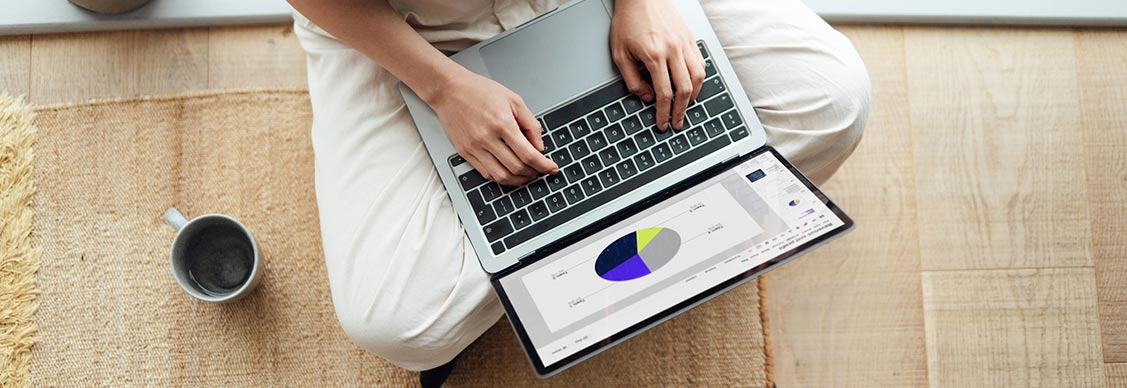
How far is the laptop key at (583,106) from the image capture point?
2.75 ft

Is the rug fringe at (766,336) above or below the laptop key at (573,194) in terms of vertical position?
below

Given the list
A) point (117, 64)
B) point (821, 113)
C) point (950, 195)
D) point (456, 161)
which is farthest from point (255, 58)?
point (950, 195)

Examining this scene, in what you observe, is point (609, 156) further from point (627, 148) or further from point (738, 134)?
point (738, 134)

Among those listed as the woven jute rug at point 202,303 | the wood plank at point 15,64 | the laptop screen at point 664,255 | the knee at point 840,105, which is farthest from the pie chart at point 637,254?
the wood plank at point 15,64

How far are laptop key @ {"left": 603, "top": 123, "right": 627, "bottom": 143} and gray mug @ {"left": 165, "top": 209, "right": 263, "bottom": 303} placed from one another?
54 cm

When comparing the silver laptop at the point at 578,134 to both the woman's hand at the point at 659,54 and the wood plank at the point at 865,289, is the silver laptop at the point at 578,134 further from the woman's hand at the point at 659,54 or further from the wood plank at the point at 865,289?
the wood plank at the point at 865,289

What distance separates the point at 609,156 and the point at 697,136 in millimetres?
102

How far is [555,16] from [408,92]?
0.62 feet

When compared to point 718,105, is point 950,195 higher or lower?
lower

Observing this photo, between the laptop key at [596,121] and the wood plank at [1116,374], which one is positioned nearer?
the laptop key at [596,121]

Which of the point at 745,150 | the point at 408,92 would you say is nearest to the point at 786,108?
the point at 745,150

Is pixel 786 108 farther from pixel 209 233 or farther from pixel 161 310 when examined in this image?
pixel 161 310

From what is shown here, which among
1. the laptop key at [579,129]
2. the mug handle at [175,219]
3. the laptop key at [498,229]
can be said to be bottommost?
the mug handle at [175,219]

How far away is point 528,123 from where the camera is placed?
31.8 inches
